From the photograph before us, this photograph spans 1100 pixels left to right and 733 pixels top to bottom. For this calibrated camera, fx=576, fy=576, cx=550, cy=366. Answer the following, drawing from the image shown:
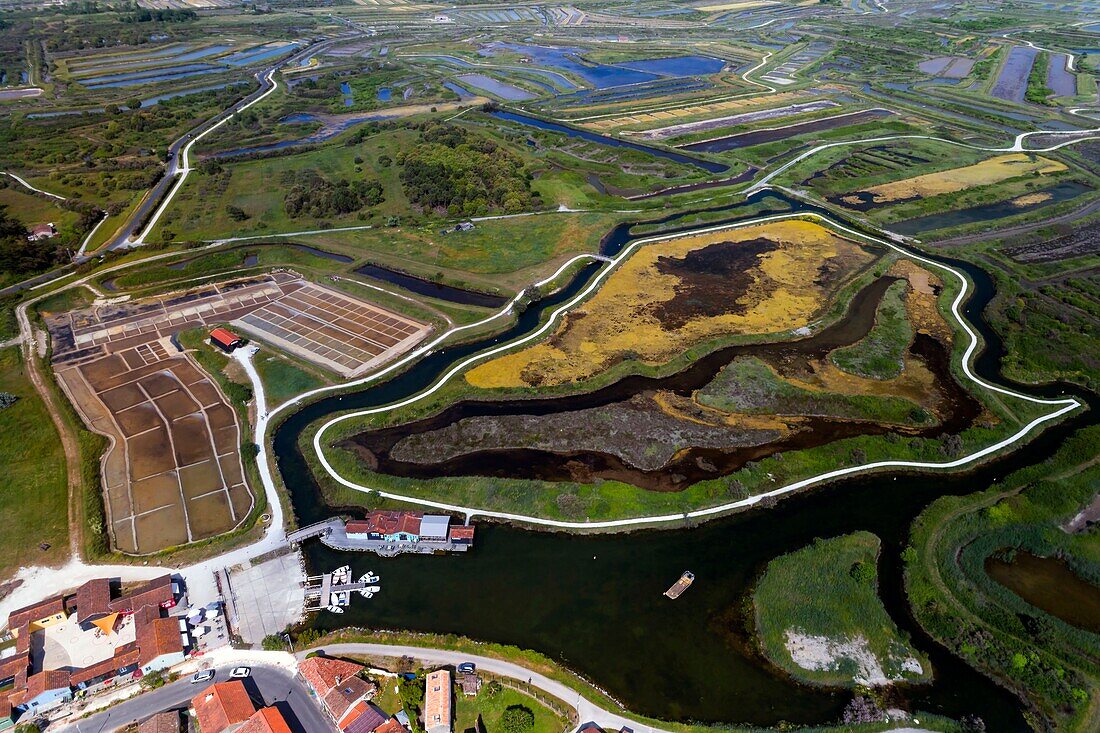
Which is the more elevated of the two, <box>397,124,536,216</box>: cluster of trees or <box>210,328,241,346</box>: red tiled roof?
<box>397,124,536,216</box>: cluster of trees

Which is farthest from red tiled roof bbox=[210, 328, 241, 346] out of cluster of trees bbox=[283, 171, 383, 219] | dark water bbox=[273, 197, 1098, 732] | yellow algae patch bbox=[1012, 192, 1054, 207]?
yellow algae patch bbox=[1012, 192, 1054, 207]

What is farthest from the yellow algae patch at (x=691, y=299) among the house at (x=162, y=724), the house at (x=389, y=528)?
the house at (x=162, y=724)

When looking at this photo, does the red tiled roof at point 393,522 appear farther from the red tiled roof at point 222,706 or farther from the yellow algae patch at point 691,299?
the yellow algae patch at point 691,299

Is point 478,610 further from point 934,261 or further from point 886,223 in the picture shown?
point 886,223

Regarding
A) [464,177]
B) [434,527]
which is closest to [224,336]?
[434,527]

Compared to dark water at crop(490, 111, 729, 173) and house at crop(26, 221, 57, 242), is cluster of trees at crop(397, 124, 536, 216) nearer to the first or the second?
dark water at crop(490, 111, 729, 173)

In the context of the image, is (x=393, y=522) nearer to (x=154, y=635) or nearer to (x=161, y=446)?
(x=154, y=635)
